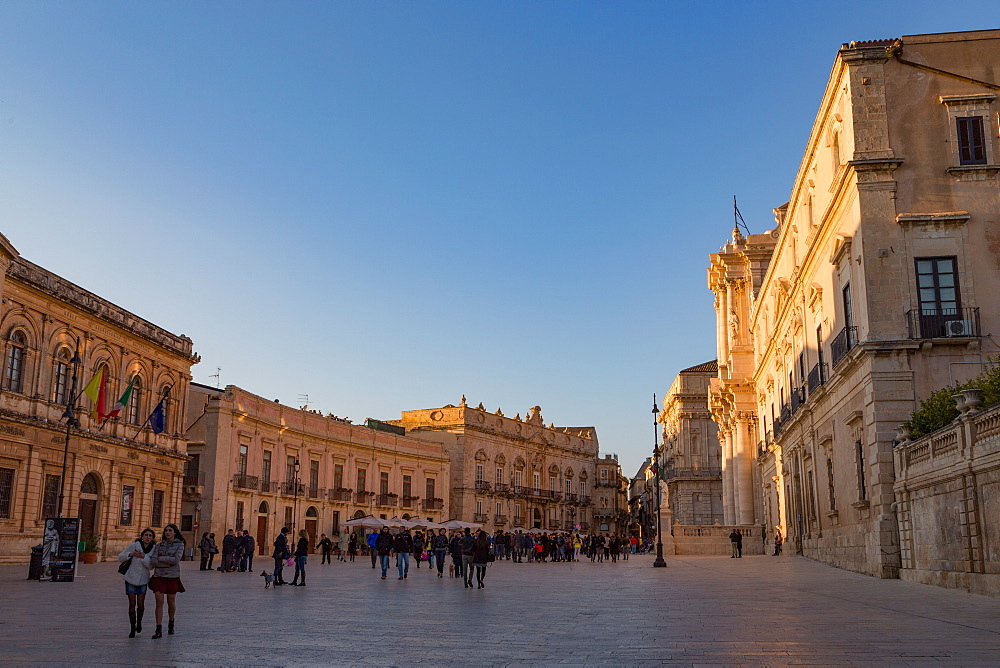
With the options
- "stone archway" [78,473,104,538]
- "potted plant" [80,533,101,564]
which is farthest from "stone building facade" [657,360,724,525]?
"potted plant" [80,533,101,564]

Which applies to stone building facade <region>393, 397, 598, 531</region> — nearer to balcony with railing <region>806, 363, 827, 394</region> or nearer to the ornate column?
the ornate column

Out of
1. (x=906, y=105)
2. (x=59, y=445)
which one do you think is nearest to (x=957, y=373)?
(x=906, y=105)

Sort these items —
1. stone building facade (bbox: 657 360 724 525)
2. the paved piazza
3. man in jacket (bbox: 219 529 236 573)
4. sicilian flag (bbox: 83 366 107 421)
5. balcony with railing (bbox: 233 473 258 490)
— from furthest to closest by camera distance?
stone building facade (bbox: 657 360 724 525)
balcony with railing (bbox: 233 473 258 490)
sicilian flag (bbox: 83 366 107 421)
man in jacket (bbox: 219 529 236 573)
the paved piazza

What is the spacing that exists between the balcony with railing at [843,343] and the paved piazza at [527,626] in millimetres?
6041

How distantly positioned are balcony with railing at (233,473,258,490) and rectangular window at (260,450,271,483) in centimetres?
133

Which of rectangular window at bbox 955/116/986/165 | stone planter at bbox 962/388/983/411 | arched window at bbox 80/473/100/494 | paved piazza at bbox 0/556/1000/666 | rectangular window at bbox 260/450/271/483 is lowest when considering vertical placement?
paved piazza at bbox 0/556/1000/666

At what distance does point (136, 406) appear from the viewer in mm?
39281

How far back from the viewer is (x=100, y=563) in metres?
34.6

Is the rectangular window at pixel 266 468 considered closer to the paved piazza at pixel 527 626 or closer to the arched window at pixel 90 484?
the arched window at pixel 90 484

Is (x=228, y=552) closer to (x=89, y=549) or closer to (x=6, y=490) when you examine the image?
(x=89, y=549)

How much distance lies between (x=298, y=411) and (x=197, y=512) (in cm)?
1042

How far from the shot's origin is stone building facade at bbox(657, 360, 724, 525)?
7038cm

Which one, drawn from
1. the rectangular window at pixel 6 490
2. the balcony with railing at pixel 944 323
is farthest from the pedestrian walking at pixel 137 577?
the rectangular window at pixel 6 490

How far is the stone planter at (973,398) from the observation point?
15328 millimetres
